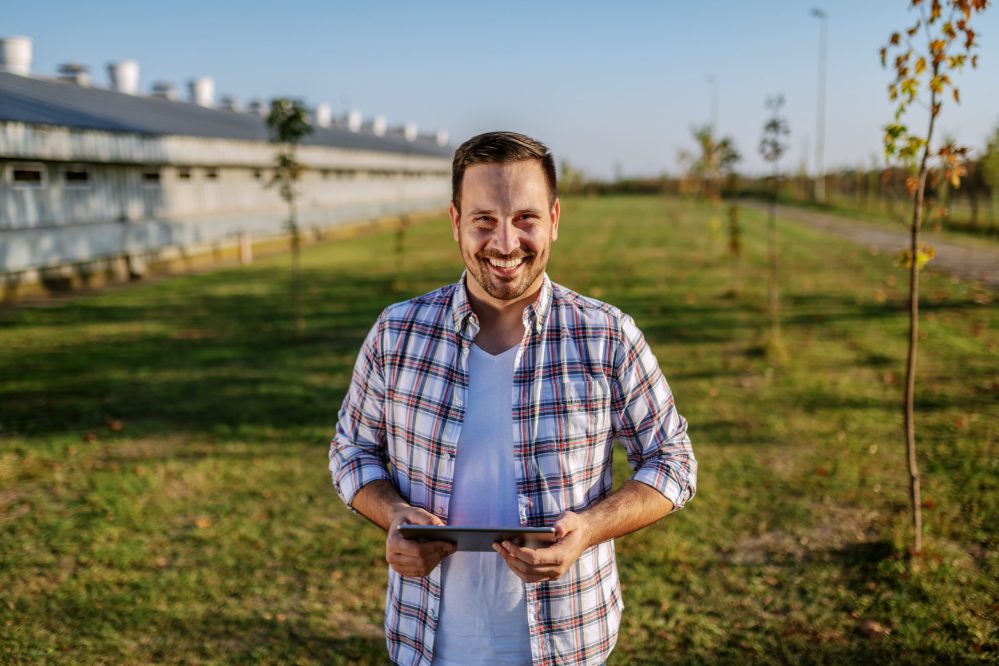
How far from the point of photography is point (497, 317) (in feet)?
7.13

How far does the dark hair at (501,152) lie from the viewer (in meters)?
1.93

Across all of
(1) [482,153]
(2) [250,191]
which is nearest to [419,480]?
(1) [482,153]

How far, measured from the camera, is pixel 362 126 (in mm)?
58531

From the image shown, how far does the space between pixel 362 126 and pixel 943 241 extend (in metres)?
44.8

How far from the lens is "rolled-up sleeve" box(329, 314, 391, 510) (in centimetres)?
217

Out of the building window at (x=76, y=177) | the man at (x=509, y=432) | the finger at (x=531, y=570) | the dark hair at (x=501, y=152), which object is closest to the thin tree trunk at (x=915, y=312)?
the man at (x=509, y=432)

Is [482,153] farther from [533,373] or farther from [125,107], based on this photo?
[125,107]

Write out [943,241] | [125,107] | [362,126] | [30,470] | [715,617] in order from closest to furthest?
[715,617] → [30,470] → [125,107] → [943,241] → [362,126]

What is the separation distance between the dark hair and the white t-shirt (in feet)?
1.99

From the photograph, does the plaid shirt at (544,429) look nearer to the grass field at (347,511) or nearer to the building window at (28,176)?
the grass field at (347,511)

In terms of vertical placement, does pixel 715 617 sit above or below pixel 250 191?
below

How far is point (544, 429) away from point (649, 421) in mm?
330

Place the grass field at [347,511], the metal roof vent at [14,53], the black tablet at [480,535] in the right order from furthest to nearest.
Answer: the metal roof vent at [14,53] < the grass field at [347,511] < the black tablet at [480,535]

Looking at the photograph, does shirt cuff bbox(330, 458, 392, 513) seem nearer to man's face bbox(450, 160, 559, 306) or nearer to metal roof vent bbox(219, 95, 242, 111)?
man's face bbox(450, 160, 559, 306)
